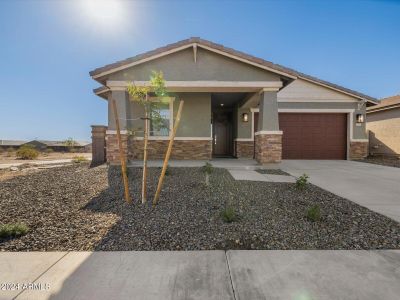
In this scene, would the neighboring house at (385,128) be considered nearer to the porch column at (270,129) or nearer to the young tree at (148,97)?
the porch column at (270,129)

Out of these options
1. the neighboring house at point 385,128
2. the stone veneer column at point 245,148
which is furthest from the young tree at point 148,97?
the neighboring house at point 385,128

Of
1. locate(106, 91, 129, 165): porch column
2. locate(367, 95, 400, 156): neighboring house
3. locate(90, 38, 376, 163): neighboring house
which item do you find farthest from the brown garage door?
locate(106, 91, 129, 165): porch column

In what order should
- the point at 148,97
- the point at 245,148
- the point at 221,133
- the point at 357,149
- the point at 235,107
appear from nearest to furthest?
the point at 148,97
the point at 245,148
the point at 357,149
the point at 235,107
the point at 221,133

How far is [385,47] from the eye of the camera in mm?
11234

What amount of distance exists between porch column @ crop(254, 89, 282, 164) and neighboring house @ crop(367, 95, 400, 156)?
29.4 feet

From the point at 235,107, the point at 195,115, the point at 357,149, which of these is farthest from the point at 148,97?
the point at 357,149

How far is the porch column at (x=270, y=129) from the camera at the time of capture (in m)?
8.36

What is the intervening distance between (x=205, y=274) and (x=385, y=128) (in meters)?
17.0

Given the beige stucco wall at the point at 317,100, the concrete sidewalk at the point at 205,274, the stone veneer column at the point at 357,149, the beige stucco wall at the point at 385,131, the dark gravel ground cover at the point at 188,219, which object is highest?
the beige stucco wall at the point at 317,100

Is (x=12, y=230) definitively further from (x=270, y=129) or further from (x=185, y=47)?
(x=270, y=129)

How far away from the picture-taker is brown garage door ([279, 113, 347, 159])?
12.2 metres

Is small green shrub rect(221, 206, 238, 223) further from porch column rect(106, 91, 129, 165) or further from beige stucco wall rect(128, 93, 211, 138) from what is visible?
beige stucco wall rect(128, 93, 211, 138)

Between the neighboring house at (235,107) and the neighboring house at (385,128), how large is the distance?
106 inches

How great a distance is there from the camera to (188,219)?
3.63m
